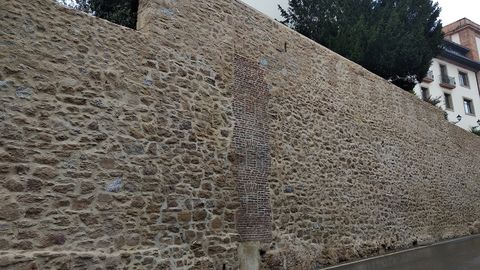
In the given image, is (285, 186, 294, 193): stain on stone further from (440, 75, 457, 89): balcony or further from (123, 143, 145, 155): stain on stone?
(440, 75, 457, 89): balcony

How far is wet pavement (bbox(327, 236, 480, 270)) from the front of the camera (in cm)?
783

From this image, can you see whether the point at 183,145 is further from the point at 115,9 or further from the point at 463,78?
the point at 463,78

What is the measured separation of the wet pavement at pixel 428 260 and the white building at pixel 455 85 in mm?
21051

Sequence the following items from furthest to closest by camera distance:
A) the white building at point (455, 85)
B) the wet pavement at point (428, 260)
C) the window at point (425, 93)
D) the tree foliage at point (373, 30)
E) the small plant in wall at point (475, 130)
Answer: the white building at point (455, 85) → the window at point (425, 93) → the small plant in wall at point (475, 130) → the tree foliage at point (373, 30) → the wet pavement at point (428, 260)

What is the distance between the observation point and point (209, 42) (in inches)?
291

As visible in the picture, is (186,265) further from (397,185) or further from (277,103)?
(397,185)

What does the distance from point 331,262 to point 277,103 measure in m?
3.45

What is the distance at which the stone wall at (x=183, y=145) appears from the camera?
15.7 ft

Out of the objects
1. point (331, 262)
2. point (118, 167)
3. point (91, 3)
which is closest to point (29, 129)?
point (118, 167)

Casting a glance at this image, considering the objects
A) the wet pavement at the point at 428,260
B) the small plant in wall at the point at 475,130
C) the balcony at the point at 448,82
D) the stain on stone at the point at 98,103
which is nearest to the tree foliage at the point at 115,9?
the stain on stone at the point at 98,103

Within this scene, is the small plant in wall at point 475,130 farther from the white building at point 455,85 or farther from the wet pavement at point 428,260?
the wet pavement at point 428,260

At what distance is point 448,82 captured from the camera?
3177 cm

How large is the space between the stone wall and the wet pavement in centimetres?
59

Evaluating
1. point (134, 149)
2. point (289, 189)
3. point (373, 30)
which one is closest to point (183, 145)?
point (134, 149)
